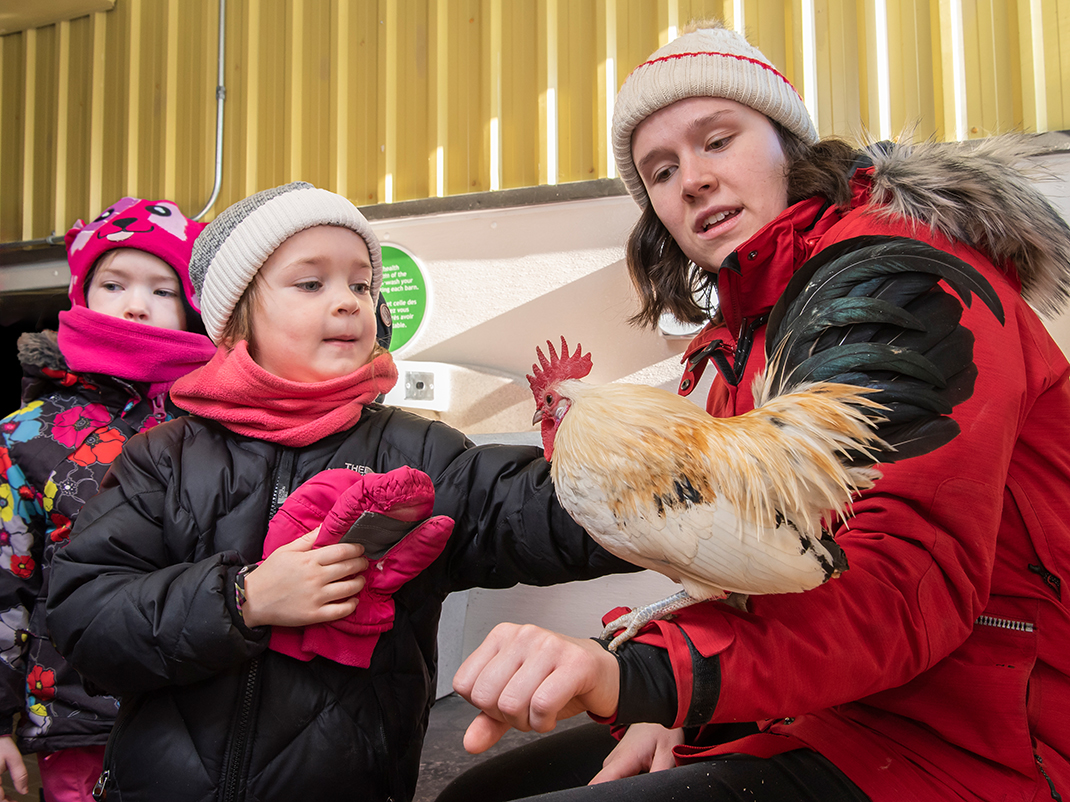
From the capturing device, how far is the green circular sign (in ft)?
9.74

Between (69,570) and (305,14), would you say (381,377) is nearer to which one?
(69,570)

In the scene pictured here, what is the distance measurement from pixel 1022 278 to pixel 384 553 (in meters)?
1.14

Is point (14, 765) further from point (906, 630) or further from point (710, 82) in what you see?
point (710, 82)

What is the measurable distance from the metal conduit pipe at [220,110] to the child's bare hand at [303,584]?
A: 303cm

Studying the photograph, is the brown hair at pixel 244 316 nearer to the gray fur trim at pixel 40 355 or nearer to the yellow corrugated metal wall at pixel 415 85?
the gray fur trim at pixel 40 355

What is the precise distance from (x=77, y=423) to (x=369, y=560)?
1.17m

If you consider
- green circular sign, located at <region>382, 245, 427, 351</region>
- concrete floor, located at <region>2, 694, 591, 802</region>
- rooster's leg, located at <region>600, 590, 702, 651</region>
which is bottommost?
concrete floor, located at <region>2, 694, 591, 802</region>

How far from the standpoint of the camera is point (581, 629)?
243cm

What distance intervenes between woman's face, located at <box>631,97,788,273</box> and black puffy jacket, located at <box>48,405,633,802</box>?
→ 2.00 feet

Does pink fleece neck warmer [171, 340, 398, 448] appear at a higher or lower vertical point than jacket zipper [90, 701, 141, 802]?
higher

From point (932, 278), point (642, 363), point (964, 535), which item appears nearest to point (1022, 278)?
point (932, 278)

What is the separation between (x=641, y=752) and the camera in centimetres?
118

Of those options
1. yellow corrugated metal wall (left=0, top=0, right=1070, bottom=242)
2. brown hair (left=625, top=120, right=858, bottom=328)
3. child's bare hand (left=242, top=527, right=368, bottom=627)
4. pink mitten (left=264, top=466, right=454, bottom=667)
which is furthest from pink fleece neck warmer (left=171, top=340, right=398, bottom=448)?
yellow corrugated metal wall (left=0, top=0, right=1070, bottom=242)

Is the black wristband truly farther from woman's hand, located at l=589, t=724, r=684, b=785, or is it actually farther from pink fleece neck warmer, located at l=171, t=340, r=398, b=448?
pink fleece neck warmer, located at l=171, t=340, r=398, b=448
